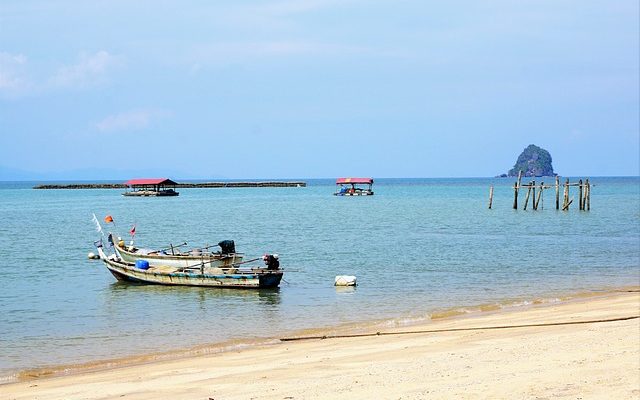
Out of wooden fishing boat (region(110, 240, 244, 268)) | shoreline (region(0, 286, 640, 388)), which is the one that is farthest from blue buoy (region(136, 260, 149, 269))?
shoreline (region(0, 286, 640, 388))

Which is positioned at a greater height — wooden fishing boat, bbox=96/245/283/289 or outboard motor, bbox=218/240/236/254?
outboard motor, bbox=218/240/236/254

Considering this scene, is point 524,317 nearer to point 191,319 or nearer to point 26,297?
point 191,319

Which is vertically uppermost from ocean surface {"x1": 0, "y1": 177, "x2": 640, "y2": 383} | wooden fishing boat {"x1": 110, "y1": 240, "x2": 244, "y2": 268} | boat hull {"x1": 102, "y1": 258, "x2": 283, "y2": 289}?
wooden fishing boat {"x1": 110, "y1": 240, "x2": 244, "y2": 268}

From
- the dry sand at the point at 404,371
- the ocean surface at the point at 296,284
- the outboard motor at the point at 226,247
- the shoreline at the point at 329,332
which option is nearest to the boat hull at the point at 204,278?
the ocean surface at the point at 296,284

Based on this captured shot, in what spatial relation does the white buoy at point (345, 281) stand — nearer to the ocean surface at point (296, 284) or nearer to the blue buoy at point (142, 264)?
the ocean surface at point (296, 284)

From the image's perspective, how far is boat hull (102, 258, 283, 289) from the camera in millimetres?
26609

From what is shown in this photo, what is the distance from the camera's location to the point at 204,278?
2728 cm

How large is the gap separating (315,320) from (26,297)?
1061cm

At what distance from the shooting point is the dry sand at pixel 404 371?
10789 millimetres

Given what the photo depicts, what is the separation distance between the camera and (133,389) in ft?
39.7

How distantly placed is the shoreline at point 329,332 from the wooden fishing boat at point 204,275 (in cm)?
701

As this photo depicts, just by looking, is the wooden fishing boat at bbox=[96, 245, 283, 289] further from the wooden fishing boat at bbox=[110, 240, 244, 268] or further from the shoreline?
the shoreline

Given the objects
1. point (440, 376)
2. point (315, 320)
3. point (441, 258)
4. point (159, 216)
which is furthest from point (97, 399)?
A: point (159, 216)

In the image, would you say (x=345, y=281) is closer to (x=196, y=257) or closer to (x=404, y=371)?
(x=196, y=257)
